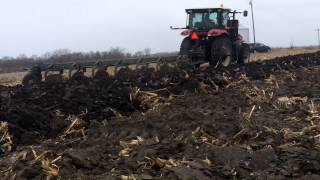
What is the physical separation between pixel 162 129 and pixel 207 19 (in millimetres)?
13315

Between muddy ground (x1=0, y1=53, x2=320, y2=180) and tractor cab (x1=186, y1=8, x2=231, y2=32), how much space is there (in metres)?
7.07

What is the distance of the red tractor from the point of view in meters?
19.8

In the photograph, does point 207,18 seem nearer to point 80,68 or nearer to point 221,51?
point 221,51

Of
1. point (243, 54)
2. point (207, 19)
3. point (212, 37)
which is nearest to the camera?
point (212, 37)

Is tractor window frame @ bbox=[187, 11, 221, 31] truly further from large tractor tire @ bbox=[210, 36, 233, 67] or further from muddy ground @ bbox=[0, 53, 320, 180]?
muddy ground @ bbox=[0, 53, 320, 180]

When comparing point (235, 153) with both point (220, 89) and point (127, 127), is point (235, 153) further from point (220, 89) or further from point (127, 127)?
point (220, 89)

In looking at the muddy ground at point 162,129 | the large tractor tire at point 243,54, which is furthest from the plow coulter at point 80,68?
the large tractor tire at point 243,54

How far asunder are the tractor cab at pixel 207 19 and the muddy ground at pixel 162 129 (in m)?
7.07

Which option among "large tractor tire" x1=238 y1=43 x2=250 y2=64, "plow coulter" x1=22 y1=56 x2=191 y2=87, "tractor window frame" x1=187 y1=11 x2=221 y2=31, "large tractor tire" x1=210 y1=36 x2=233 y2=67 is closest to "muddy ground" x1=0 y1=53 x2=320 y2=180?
"plow coulter" x1=22 y1=56 x2=191 y2=87

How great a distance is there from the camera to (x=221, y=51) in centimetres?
1972

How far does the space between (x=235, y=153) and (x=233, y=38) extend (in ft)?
51.1

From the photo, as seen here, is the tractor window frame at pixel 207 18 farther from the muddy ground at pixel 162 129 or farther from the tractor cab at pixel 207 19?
the muddy ground at pixel 162 129

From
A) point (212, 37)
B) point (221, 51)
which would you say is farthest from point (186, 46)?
point (221, 51)

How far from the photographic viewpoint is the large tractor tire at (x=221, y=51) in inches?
779
